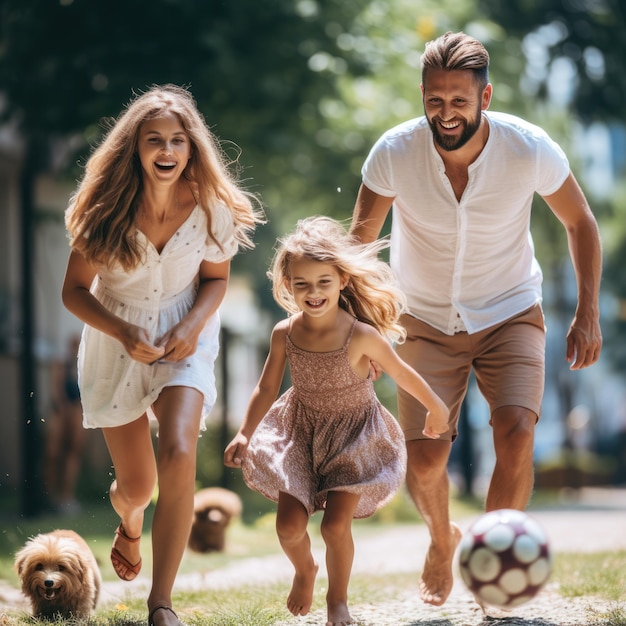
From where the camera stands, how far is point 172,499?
183 inches

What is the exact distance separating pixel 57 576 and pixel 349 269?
6.15ft

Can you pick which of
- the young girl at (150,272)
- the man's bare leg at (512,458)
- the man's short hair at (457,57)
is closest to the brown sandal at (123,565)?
the young girl at (150,272)

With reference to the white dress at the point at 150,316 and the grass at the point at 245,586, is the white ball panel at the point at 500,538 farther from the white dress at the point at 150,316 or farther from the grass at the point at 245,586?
the white dress at the point at 150,316

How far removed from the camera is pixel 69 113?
11.2 meters

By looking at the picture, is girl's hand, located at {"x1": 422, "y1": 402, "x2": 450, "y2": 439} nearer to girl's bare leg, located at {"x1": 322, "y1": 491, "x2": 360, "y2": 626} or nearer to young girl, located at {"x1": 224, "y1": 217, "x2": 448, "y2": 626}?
young girl, located at {"x1": 224, "y1": 217, "x2": 448, "y2": 626}

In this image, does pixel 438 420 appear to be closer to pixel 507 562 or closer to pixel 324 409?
pixel 324 409

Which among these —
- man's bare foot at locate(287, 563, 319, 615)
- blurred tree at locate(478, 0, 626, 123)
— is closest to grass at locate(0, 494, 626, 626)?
man's bare foot at locate(287, 563, 319, 615)

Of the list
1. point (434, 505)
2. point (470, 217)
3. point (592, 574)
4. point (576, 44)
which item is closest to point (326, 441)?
point (434, 505)

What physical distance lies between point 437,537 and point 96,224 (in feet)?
7.05

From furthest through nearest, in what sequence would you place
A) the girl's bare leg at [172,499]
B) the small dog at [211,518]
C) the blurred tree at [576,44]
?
1. the blurred tree at [576,44]
2. the small dog at [211,518]
3. the girl's bare leg at [172,499]

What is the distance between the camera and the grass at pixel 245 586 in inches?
201

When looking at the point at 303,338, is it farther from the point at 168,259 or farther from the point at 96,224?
the point at 96,224

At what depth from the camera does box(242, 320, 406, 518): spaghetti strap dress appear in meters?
4.86

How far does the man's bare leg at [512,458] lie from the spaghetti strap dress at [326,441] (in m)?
0.41
